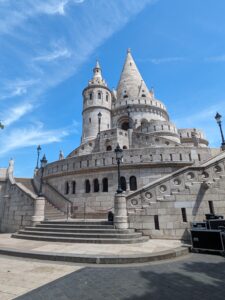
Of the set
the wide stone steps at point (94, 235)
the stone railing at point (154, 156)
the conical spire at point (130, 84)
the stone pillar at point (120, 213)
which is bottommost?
the wide stone steps at point (94, 235)

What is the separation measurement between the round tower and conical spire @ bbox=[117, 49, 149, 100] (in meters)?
6.47

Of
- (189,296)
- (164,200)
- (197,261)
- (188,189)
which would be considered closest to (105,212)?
(164,200)

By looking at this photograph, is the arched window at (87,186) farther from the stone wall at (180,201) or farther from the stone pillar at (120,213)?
the stone wall at (180,201)

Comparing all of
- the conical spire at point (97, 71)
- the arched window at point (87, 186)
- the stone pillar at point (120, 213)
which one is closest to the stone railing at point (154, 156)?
the arched window at point (87, 186)

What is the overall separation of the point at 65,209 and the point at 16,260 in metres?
9.87

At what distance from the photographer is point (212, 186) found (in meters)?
10.3

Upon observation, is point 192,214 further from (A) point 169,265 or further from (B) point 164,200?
(A) point 169,265

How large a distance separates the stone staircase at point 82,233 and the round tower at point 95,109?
2672 centimetres

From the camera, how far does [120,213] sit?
1072cm

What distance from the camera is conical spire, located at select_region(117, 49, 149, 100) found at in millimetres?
46719

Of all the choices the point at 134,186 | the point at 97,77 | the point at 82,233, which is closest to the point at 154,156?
the point at 134,186

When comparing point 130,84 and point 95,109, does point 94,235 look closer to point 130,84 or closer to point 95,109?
point 95,109

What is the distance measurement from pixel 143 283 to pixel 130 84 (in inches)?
1880

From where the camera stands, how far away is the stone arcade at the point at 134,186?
1031 cm
